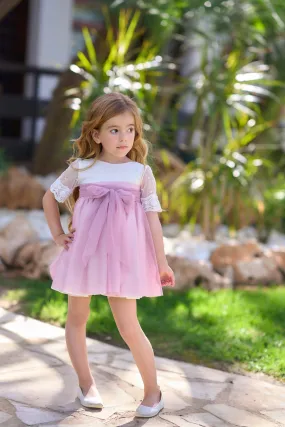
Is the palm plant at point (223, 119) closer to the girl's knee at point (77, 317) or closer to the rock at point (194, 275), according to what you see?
the rock at point (194, 275)

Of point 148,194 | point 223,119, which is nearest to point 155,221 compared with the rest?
point 148,194

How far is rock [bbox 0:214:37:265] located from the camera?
20.9 ft

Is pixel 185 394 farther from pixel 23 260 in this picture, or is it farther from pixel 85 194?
pixel 23 260

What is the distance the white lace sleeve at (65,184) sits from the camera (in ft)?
10.9

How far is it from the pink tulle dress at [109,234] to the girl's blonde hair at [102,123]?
0.07m

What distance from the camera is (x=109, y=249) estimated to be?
3.21m

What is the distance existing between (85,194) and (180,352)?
1.41 meters

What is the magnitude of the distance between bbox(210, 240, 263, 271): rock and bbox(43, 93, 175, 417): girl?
3179 millimetres

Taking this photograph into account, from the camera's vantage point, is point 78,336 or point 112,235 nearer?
point 112,235

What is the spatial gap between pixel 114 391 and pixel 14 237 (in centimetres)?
302

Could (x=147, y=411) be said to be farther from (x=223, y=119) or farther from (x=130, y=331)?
(x=223, y=119)

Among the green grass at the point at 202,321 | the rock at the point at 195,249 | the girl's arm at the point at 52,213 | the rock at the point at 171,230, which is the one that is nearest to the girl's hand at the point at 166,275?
the girl's arm at the point at 52,213

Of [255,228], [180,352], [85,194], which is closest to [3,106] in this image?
[255,228]

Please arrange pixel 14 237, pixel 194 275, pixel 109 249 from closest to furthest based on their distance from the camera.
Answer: pixel 109 249
pixel 194 275
pixel 14 237
